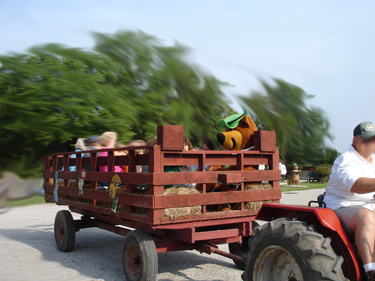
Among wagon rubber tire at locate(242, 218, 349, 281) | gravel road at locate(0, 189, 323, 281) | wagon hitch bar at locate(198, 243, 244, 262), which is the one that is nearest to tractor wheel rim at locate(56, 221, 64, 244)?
gravel road at locate(0, 189, 323, 281)

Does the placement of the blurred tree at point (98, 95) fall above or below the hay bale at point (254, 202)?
above

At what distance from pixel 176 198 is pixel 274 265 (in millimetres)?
1340

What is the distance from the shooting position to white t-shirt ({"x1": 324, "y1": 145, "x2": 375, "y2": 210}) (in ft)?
10.2

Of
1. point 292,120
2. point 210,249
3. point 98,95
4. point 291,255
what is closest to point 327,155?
point 292,120

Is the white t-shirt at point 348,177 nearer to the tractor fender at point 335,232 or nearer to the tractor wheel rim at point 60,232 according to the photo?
the tractor fender at point 335,232

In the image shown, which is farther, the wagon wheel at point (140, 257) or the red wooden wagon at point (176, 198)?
the wagon wheel at point (140, 257)

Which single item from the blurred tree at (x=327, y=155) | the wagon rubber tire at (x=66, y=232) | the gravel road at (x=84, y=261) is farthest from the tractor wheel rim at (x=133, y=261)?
the blurred tree at (x=327, y=155)

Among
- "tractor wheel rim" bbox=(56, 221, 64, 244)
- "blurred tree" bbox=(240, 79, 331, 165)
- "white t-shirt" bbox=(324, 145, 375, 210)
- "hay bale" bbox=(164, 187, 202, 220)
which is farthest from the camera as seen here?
"blurred tree" bbox=(240, 79, 331, 165)

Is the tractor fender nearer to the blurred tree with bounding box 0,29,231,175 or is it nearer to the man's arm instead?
the man's arm

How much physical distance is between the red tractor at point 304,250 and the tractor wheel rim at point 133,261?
1.69m

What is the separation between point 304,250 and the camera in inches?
113

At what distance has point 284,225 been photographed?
10.3ft

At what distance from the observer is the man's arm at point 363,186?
294 cm

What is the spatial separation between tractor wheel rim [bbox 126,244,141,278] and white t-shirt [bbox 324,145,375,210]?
2.39m
